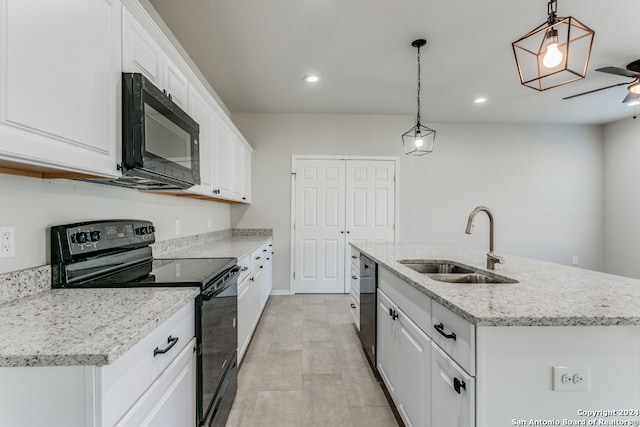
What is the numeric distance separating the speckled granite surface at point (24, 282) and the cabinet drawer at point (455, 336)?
5.23 ft

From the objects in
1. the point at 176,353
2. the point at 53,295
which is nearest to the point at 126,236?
the point at 53,295

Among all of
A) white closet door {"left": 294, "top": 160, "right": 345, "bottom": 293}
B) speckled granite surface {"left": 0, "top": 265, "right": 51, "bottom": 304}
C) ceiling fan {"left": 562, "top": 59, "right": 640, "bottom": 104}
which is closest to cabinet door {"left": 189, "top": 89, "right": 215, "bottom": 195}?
speckled granite surface {"left": 0, "top": 265, "right": 51, "bottom": 304}

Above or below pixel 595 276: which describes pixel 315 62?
above

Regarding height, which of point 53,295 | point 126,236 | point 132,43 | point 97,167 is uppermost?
point 132,43

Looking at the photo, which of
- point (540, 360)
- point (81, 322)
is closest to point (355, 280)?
point (540, 360)

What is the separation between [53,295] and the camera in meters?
1.18

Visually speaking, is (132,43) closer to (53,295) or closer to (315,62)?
(53,295)

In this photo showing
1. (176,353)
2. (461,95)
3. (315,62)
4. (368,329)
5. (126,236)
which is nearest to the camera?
(176,353)

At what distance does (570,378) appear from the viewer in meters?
0.98

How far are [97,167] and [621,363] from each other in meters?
1.94

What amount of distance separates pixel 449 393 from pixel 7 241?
5.64ft

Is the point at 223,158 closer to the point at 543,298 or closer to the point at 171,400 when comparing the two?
the point at 171,400

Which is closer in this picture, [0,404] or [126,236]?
[0,404]

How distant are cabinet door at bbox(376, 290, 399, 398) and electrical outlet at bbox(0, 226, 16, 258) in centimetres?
176
